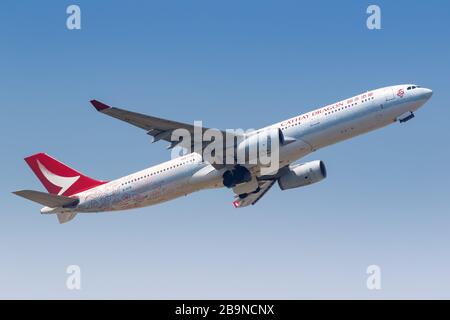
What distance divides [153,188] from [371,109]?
548 inches

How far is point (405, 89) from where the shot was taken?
4869cm

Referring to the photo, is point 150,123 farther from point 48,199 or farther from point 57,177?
point 57,177

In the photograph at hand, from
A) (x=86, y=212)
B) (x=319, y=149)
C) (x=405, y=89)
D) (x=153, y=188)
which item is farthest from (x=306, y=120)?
(x=86, y=212)

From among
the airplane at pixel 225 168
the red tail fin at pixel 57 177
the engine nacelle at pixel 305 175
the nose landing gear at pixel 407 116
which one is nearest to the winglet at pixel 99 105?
the airplane at pixel 225 168

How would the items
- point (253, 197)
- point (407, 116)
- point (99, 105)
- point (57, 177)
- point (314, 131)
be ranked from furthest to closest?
point (253, 197), point (57, 177), point (407, 116), point (314, 131), point (99, 105)

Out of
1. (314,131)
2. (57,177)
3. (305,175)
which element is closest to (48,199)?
(57,177)

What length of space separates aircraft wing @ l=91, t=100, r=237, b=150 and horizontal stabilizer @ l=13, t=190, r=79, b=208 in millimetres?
8307

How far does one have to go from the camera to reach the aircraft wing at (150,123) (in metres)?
45.3

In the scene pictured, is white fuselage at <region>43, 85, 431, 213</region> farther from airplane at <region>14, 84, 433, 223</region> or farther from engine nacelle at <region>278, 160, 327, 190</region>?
engine nacelle at <region>278, 160, 327, 190</region>

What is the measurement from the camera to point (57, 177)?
56594mm

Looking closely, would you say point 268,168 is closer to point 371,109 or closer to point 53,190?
point 371,109

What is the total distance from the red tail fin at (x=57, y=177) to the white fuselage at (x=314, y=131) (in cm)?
524

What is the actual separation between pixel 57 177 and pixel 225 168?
12.7 m

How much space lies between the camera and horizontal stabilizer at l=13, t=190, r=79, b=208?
50969 millimetres
